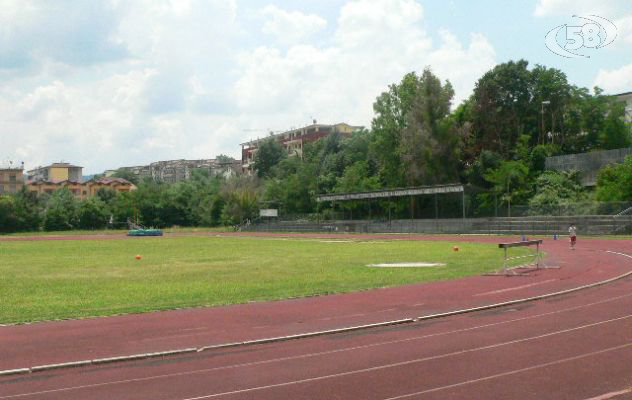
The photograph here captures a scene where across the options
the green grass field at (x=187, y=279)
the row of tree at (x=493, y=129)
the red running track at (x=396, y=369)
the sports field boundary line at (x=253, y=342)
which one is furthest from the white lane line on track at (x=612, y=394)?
the row of tree at (x=493, y=129)

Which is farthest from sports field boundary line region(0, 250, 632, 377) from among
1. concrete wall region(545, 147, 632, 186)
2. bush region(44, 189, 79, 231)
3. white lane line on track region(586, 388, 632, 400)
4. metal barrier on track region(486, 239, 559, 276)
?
bush region(44, 189, 79, 231)

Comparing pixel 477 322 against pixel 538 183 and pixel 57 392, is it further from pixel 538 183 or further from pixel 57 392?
pixel 538 183

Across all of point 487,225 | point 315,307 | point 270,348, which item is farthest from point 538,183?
point 270,348

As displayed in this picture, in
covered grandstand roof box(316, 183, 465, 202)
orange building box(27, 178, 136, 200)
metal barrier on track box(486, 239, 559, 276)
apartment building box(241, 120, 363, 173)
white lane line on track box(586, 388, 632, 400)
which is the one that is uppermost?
apartment building box(241, 120, 363, 173)

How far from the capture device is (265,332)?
45.8ft

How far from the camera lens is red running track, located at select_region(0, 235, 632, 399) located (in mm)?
9984

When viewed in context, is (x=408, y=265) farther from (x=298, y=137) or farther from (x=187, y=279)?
(x=298, y=137)

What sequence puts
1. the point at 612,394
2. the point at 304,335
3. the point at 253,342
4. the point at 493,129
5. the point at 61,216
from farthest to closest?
the point at 61,216 < the point at 493,129 < the point at 304,335 < the point at 253,342 < the point at 612,394

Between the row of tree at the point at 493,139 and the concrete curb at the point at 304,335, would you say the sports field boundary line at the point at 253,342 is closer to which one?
the concrete curb at the point at 304,335

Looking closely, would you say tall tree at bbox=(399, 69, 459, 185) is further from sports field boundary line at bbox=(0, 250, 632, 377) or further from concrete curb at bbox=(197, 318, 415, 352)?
concrete curb at bbox=(197, 318, 415, 352)

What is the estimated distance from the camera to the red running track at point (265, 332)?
998 cm

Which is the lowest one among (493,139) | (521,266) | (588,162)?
(521,266)

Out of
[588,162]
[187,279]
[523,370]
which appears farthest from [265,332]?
[588,162]

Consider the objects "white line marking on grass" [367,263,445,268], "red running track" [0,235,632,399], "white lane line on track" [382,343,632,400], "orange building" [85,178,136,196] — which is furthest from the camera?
"orange building" [85,178,136,196]
